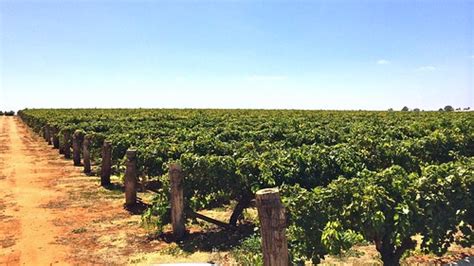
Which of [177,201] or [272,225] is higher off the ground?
[272,225]

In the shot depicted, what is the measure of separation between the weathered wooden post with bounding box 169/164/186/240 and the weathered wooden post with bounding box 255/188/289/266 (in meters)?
4.59

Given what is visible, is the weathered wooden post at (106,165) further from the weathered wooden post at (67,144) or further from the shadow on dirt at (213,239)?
the weathered wooden post at (67,144)

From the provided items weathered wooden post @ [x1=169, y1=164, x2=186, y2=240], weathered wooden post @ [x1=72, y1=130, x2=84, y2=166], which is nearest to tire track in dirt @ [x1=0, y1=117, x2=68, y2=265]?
weathered wooden post @ [x1=72, y1=130, x2=84, y2=166]

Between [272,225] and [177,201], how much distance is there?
481 centimetres

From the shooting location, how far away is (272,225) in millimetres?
5547

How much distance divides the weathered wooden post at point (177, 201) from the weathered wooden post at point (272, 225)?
4.59 metres

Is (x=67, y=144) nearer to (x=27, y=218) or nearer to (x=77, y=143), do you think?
(x=77, y=143)

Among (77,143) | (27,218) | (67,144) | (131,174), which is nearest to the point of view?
(27,218)

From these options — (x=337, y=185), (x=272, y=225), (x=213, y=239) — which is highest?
(x=337, y=185)

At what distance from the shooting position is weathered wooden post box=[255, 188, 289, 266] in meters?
5.51

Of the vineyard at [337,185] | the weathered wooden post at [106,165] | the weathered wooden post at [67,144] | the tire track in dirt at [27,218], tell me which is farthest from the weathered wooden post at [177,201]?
the weathered wooden post at [67,144]

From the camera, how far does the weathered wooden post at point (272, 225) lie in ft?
18.1

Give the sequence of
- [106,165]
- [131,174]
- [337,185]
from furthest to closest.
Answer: [106,165], [131,174], [337,185]

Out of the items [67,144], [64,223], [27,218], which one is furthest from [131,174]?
[67,144]
